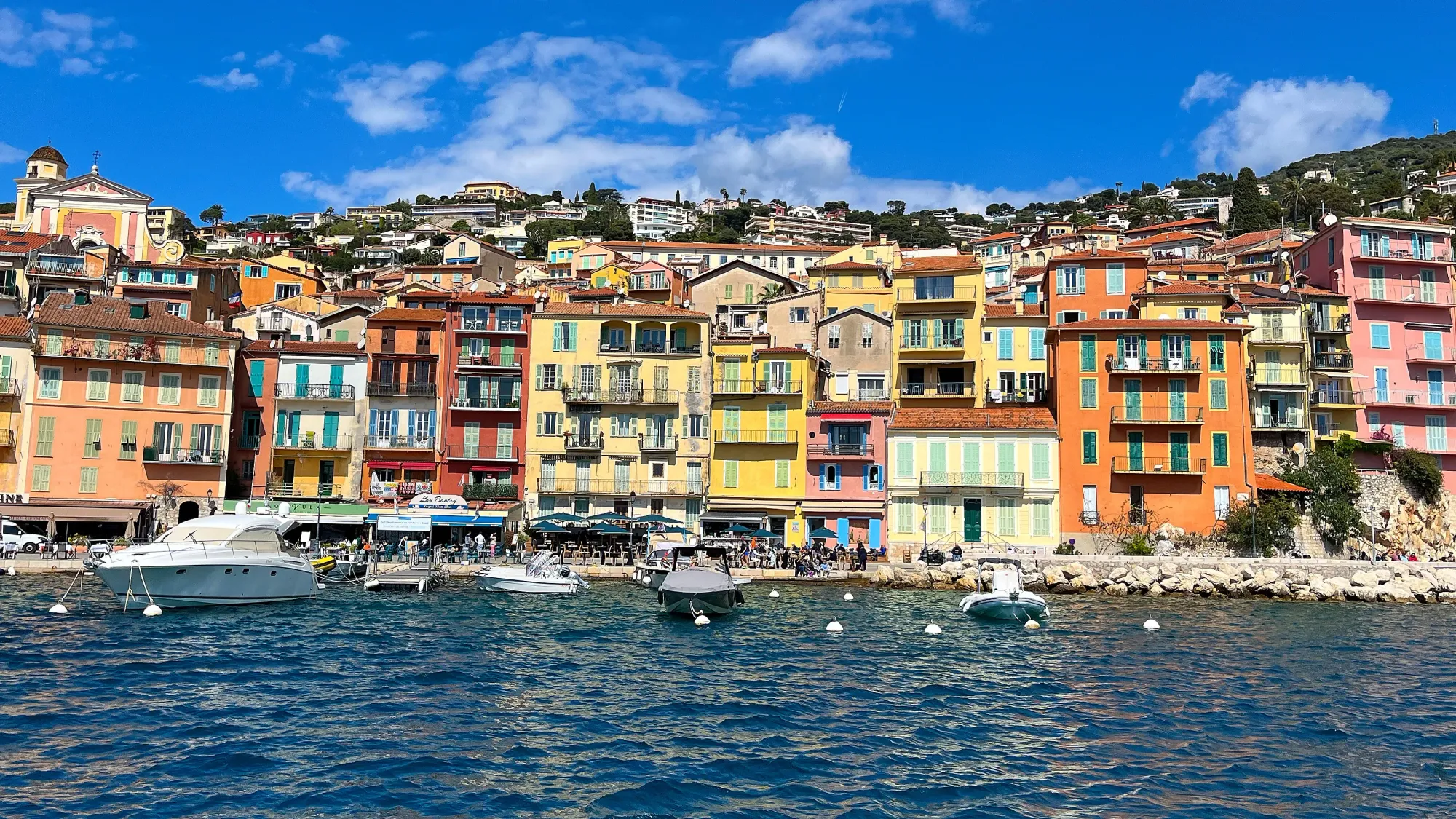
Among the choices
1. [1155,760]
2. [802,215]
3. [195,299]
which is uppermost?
[802,215]

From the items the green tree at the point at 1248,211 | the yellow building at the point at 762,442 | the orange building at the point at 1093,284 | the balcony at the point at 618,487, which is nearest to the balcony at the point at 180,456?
the balcony at the point at 618,487

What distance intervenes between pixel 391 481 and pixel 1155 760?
45.4 meters

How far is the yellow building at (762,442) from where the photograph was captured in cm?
5475

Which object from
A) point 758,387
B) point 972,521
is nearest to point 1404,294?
point 972,521

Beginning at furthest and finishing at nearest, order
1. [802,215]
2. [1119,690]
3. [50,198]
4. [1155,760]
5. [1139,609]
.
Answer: [802,215] → [50,198] → [1139,609] → [1119,690] → [1155,760]

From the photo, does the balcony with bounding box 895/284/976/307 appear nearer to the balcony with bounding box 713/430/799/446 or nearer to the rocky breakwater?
the balcony with bounding box 713/430/799/446

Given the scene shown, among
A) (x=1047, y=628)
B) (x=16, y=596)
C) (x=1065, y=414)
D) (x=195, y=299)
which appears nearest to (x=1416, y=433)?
(x=1065, y=414)

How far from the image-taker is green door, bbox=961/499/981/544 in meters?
52.2

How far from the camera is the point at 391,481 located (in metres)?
56.6

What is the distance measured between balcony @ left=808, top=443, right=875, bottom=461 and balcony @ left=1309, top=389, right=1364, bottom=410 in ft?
78.0

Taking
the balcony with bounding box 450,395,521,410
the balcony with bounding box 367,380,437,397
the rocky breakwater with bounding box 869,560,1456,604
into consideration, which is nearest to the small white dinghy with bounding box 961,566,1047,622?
the rocky breakwater with bounding box 869,560,1456,604

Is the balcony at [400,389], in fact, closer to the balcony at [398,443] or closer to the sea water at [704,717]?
the balcony at [398,443]

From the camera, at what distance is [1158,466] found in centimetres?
5147

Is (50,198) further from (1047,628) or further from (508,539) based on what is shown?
(1047,628)
